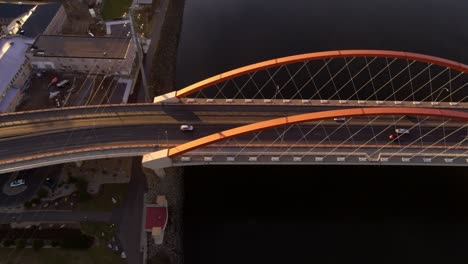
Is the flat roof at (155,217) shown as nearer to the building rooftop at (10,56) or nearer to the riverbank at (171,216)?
the riverbank at (171,216)

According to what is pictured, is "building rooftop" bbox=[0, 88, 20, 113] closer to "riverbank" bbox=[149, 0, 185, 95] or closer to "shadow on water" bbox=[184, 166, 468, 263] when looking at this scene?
"riverbank" bbox=[149, 0, 185, 95]

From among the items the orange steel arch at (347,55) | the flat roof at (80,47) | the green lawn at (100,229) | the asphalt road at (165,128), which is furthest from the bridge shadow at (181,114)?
the flat roof at (80,47)

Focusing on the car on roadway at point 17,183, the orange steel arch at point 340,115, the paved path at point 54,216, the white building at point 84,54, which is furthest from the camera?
the white building at point 84,54

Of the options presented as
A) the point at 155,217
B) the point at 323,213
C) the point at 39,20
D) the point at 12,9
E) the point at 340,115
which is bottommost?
the point at 155,217

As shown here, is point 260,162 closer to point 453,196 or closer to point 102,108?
point 102,108

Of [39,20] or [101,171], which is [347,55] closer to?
[101,171]

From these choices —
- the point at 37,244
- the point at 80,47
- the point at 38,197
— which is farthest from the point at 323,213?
the point at 80,47

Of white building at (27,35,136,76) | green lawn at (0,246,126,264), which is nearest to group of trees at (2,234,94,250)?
green lawn at (0,246,126,264)
